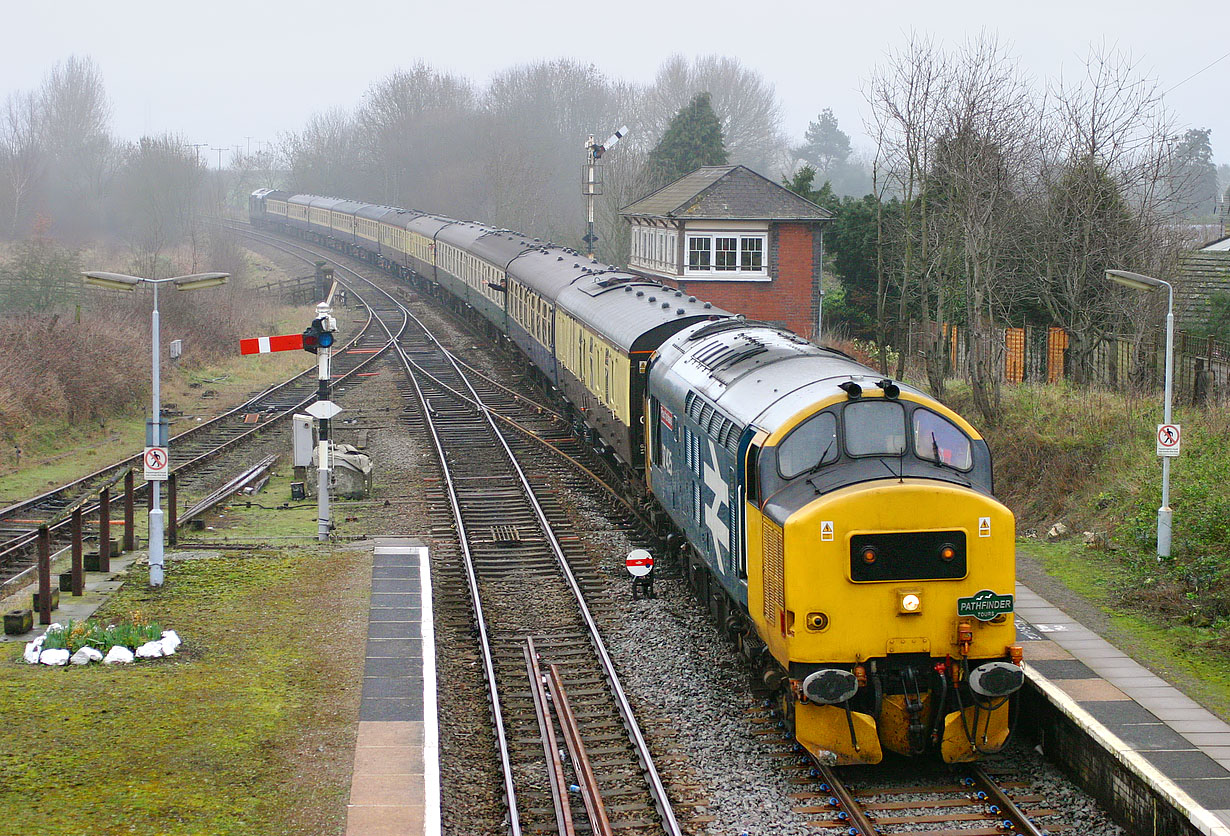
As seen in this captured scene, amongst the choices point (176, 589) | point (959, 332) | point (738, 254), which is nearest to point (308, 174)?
point (738, 254)

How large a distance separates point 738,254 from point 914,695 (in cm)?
2898

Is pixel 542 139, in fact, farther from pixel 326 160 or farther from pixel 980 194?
pixel 980 194

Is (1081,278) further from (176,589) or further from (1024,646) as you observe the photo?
(176,589)

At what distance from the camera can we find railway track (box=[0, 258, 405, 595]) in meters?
18.2

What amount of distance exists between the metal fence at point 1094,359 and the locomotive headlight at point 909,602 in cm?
1163

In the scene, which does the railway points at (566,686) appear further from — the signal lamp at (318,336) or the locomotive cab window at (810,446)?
the signal lamp at (318,336)

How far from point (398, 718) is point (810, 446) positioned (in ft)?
15.3

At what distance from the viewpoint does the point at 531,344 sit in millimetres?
33062

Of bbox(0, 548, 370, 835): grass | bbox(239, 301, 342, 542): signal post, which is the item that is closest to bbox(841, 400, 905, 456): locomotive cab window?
bbox(0, 548, 370, 835): grass

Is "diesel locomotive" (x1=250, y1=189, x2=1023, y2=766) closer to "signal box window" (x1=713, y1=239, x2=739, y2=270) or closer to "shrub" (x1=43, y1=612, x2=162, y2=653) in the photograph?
"shrub" (x1=43, y1=612, x2=162, y2=653)

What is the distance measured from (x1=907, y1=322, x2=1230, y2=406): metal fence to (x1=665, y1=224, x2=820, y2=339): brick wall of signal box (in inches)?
185

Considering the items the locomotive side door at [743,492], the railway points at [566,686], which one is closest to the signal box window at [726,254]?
the railway points at [566,686]

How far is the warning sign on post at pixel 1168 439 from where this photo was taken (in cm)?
1500

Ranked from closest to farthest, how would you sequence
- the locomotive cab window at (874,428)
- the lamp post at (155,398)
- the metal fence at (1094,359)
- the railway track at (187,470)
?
the locomotive cab window at (874,428), the lamp post at (155,398), the railway track at (187,470), the metal fence at (1094,359)
